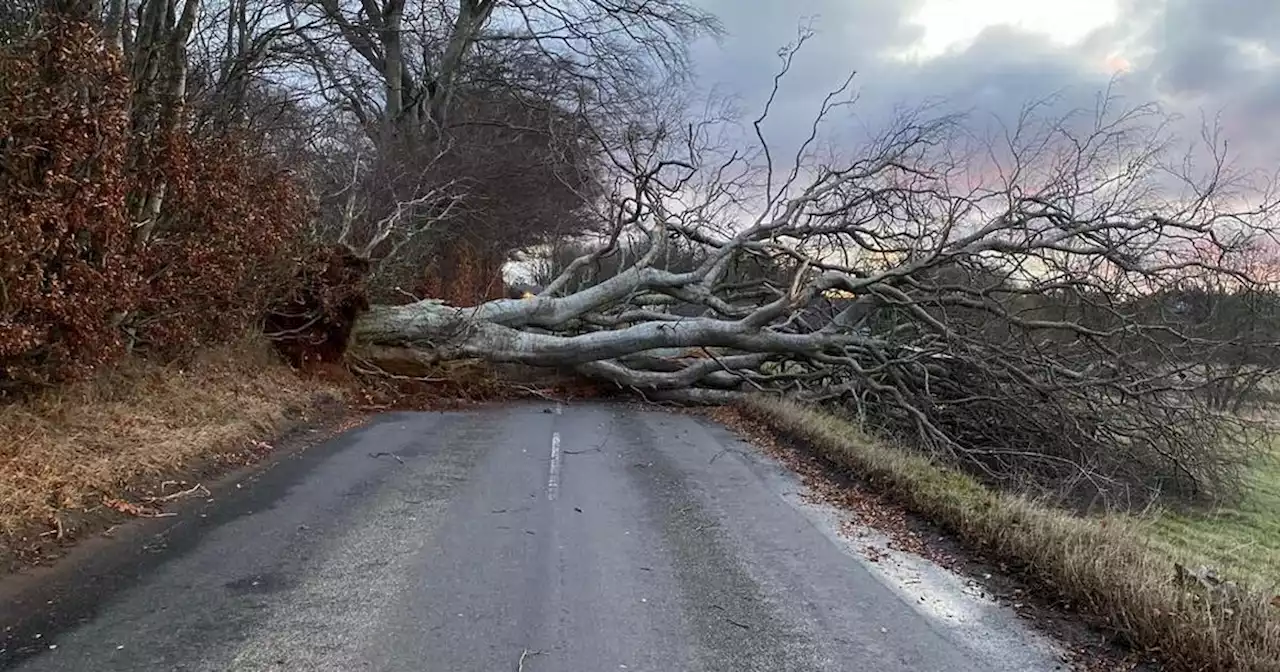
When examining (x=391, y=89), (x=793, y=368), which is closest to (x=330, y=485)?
(x=793, y=368)

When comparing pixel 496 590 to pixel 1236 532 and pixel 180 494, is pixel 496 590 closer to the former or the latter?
pixel 180 494

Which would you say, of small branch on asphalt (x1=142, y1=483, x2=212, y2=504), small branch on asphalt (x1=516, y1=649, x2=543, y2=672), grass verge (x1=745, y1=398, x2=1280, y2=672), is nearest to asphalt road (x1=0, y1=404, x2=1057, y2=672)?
small branch on asphalt (x1=516, y1=649, x2=543, y2=672)

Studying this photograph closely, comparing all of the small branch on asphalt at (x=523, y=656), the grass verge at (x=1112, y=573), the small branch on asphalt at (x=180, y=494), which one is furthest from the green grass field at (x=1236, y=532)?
the small branch on asphalt at (x=180, y=494)

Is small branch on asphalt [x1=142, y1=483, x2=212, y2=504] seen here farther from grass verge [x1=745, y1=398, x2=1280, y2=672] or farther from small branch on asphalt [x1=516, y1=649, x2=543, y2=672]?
grass verge [x1=745, y1=398, x2=1280, y2=672]

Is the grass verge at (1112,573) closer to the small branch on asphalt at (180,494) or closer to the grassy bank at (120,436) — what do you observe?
the small branch on asphalt at (180,494)

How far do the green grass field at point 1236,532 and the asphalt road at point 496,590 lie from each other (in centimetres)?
458

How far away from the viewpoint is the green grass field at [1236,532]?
9.49 m

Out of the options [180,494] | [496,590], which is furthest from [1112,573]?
[180,494]

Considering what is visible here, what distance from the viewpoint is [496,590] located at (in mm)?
5469

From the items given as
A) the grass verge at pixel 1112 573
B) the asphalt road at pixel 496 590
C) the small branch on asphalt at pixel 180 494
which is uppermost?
the grass verge at pixel 1112 573

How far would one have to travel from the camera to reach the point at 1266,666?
400 centimetres

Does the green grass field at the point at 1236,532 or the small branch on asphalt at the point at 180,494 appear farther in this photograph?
the green grass field at the point at 1236,532

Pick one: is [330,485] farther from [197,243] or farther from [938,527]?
[938,527]

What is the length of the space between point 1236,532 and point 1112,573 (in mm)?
7882
